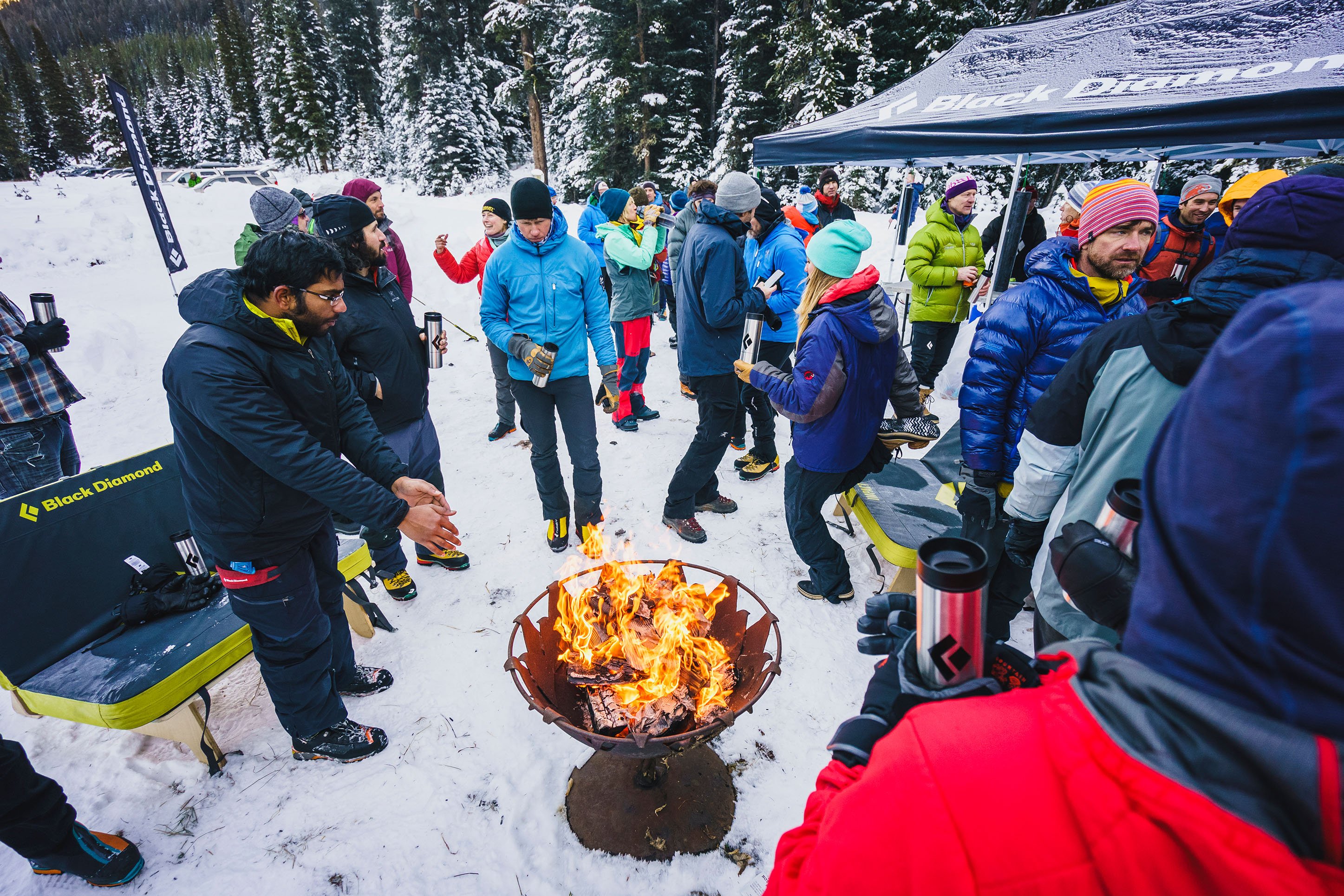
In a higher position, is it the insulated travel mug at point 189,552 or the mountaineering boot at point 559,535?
the insulated travel mug at point 189,552

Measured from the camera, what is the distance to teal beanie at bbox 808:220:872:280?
2.98 metres

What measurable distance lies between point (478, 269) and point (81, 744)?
500 centimetres

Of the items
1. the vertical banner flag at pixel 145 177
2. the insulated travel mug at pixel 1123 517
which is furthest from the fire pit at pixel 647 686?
the vertical banner flag at pixel 145 177

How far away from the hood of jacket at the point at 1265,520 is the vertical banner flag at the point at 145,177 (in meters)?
9.91


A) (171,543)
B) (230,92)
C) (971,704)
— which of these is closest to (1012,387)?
(971,704)

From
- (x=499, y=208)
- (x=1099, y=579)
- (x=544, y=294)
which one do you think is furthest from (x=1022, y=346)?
(x=499, y=208)

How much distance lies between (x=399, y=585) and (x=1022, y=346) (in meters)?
4.08

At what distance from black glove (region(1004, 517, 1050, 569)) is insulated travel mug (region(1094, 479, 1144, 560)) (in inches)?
Answer: 44.0

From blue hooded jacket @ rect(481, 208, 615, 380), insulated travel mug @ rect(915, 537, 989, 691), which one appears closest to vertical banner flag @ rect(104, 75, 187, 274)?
blue hooded jacket @ rect(481, 208, 615, 380)

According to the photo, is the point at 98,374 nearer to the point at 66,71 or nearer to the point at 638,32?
the point at 638,32

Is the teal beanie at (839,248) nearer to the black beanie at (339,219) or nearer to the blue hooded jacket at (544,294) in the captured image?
the blue hooded jacket at (544,294)

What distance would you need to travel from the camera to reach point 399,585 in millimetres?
3883

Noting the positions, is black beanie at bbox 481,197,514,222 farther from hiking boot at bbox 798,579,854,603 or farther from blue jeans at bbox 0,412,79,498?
hiking boot at bbox 798,579,854,603

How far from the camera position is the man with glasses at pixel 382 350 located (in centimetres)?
341
